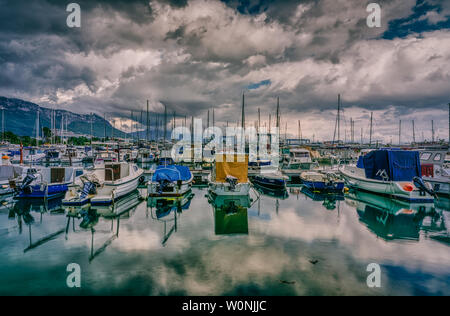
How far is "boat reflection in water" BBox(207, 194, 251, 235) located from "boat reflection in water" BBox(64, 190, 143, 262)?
19.8 feet

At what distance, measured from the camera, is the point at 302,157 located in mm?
41719

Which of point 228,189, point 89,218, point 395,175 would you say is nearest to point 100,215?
point 89,218

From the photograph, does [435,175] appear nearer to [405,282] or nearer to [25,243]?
[405,282]

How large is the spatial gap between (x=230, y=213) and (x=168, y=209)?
16.8 feet

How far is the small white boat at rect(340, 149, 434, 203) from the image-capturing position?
2061cm

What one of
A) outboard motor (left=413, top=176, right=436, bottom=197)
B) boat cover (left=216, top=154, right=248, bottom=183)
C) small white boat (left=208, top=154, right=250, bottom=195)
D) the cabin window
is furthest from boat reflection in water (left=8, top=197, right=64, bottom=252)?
the cabin window

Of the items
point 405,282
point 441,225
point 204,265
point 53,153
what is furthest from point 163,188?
point 53,153

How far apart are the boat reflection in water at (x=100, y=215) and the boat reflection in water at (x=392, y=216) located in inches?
591

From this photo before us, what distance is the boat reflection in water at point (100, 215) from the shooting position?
1246 centimetres

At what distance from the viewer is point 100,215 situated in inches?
653

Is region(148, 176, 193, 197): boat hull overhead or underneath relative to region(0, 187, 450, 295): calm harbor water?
overhead

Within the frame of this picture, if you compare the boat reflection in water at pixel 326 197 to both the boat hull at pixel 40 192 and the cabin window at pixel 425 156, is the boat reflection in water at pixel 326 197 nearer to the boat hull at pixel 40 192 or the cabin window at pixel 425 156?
the cabin window at pixel 425 156

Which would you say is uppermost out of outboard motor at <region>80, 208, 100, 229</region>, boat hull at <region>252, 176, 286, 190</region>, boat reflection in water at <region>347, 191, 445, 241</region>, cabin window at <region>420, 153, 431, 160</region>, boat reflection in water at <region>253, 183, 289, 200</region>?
cabin window at <region>420, 153, 431, 160</region>

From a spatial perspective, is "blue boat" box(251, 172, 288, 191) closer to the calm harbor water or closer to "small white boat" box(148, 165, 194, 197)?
the calm harbor water
